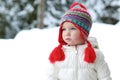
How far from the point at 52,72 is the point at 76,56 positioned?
0.27 m

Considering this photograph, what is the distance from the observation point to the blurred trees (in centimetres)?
1045

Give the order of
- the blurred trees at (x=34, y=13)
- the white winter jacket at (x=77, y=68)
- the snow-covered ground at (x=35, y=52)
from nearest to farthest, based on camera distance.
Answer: the white winter jacket at (x=77, y=68) → the snow-covered ground at (x=35, y=52) → the blurred trees at (x=34, y=13)

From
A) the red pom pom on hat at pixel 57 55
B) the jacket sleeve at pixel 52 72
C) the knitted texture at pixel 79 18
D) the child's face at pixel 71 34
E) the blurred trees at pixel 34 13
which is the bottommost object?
the jacket sleeve at pixel 52 72

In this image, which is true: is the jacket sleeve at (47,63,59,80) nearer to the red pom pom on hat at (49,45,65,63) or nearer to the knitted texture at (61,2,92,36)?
the red pom pom on hat at (49,45,65,63)

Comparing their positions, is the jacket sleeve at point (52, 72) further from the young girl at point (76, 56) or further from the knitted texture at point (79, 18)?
the knitted texture at point (79, 18)

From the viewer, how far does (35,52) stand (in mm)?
5117

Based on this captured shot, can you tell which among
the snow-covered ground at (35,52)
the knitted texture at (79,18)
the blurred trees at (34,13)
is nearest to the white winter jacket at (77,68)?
the knitted texture at (79,18)

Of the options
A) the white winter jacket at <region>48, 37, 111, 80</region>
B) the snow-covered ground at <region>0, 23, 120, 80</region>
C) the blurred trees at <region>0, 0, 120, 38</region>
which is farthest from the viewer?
the blurred trees at <region>0, 0, 120, 38</region>

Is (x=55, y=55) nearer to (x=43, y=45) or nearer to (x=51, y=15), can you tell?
(x=43, y=45)

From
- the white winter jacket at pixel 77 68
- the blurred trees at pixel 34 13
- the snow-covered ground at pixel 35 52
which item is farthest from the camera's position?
the blurred trees at pixel 34 13

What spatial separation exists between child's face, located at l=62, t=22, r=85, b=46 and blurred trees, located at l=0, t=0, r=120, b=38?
709 cm

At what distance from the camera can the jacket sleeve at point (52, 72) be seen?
10.4ft

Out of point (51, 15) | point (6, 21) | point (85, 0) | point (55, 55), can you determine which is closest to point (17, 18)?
point (6, 21)

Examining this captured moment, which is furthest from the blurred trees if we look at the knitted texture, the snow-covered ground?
the knitted texture
